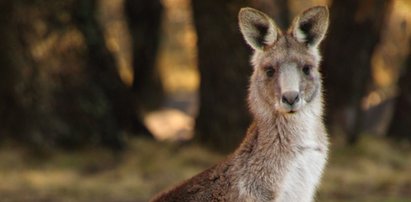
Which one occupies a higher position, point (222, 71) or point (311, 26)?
point (222, 71)

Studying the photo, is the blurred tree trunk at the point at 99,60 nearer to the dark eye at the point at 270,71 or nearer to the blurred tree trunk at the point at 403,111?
the blurred tree trunk at the point at 403,111

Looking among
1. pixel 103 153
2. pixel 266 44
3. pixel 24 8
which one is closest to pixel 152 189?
pixel 103 153

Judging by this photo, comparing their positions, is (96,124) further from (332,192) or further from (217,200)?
(217,200)

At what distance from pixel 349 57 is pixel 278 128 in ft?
34.7

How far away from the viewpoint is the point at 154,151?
1800 cm

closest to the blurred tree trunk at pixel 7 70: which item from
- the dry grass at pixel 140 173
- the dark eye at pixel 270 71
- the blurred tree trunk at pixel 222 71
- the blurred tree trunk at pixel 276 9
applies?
the dry grass at pixel 140 173

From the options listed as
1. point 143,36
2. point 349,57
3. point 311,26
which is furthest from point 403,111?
point 311,26

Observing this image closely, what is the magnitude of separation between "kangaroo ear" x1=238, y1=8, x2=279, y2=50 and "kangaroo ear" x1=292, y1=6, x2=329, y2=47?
160 millimetres

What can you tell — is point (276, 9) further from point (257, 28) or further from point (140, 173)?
point (257, 28)

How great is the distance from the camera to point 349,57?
18.8m

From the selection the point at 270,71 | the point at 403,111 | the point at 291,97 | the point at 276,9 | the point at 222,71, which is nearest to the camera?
the point at 291,97

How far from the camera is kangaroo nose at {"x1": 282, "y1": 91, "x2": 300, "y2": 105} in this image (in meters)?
8.09

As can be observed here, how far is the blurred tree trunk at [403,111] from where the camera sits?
793 inches

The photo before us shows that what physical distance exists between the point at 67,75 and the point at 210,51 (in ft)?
6.98
